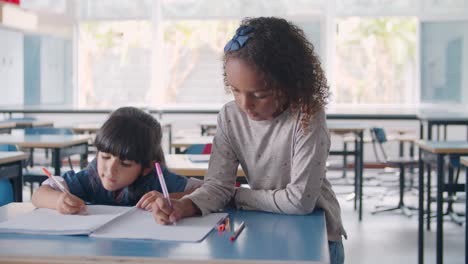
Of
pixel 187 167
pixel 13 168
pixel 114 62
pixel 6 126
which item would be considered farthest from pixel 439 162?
pixel 114 62

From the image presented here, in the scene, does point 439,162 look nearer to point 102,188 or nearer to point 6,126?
point 102,188

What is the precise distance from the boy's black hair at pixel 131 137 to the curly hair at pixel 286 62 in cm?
36

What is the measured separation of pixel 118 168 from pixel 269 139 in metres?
0.42

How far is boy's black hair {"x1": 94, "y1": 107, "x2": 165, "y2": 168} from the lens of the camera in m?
1.72

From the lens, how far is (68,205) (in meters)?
1.47

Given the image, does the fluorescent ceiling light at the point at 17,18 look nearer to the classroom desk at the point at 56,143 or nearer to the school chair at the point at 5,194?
the classroom desk at the point at 56,143

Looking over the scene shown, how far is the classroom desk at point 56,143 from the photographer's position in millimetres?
3803

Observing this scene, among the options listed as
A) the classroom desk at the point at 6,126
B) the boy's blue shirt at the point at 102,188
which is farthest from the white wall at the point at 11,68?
the boy's blue shirt at the point at 102,188

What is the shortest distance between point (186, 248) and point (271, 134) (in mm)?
475

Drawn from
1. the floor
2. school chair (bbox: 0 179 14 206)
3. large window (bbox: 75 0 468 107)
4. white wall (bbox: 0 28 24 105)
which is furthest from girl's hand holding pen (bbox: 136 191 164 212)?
large window (bbox: 75 0 468 107)

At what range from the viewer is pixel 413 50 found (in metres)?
8.39

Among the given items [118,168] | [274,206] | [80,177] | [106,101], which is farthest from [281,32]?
[106,101]

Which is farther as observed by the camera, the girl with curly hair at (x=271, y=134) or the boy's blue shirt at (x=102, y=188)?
the boy's blue shirt at (x=102, y=188)

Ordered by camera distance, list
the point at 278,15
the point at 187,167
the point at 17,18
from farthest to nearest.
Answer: the point at 278,15
the point at 17,18
the point at 187,167
